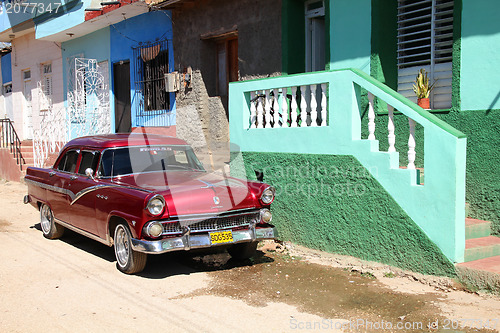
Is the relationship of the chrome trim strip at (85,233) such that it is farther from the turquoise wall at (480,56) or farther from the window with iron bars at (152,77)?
the window with iron bars at (152,77)

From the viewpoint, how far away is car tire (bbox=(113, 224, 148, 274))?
5984 millimetres

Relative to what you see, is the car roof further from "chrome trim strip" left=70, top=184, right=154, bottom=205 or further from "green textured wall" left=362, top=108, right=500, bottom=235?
"green textured wall" left=362, top=108, right=500, bottom=235

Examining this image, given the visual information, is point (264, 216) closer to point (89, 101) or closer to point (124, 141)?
point (124, 141)

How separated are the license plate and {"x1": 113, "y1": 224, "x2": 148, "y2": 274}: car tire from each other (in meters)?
0.84

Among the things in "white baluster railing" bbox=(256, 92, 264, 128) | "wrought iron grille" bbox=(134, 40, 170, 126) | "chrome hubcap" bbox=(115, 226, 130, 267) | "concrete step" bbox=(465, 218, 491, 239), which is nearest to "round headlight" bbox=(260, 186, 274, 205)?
"chrome hubcap" bbox=(115, 226, 130, 267)

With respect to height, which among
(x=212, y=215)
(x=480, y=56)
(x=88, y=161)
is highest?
(x=480, y=56)

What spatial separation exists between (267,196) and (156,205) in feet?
4.96

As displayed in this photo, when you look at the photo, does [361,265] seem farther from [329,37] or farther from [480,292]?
[329,37]

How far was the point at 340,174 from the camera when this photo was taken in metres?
6.85

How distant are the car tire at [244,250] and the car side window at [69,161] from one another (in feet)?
8.71

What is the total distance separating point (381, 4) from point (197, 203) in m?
4.73

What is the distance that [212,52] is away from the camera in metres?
12.3

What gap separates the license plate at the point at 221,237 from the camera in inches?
233

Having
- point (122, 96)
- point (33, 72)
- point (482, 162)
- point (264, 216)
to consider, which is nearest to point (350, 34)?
point (482, 162)
